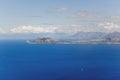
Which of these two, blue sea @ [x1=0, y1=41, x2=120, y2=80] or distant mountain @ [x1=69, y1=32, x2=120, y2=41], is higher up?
distant mountain @ [x1=69, y1=32, x2=120, y2=41]

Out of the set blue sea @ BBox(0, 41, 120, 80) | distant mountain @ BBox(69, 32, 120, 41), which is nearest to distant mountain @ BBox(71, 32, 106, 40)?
distant mountain @ BBox(69, 32, 120, 41)

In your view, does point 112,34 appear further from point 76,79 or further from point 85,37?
point 76,79

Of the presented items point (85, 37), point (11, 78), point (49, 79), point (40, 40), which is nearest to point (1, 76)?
point (11, 78)

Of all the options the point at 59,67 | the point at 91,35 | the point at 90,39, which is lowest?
the point at 59,67

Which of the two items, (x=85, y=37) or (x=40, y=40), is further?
(x=85, y=37)

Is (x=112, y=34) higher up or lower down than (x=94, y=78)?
higher up

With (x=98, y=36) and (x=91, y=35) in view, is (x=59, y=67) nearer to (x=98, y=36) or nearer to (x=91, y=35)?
(x=98, y=36)

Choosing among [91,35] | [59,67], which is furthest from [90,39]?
[59,67]

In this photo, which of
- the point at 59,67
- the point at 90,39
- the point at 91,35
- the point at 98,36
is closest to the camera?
the point at 59,67

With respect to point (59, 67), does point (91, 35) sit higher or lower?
higher

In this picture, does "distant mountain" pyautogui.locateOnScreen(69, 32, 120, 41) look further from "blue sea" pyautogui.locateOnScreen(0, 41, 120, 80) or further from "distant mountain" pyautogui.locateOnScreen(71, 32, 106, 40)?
"blue sea" pyautogui.locateOnScreen(0, 41, 120, 80)

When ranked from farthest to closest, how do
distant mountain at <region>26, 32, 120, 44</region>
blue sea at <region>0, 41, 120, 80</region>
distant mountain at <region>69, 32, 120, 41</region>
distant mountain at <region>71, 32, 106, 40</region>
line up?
distant mountain at <region>71, 32, 106, 40</region>
distant mountain at <region>69, 32, 120, 41</region>
distant mountain at <region>26, 32, 120, 44</region>
blue sea at <region>0, 41, 120, 80</region>
